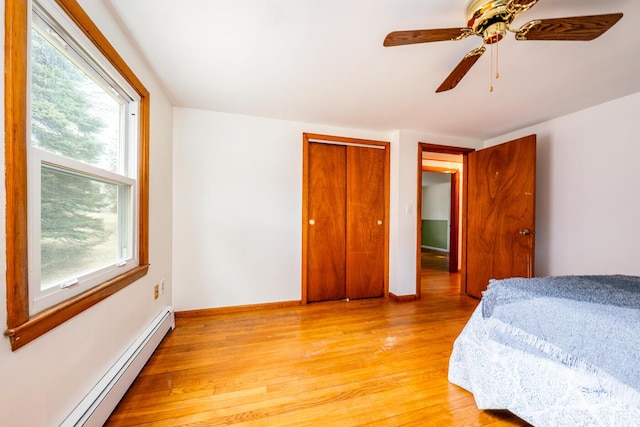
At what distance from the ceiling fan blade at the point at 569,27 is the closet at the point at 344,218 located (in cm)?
185

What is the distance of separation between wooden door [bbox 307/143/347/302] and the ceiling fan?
1.70 m

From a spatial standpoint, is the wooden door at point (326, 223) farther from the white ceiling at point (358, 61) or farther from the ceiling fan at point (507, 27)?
the ceiling fan at point (507, 27)

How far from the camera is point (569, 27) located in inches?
40.6

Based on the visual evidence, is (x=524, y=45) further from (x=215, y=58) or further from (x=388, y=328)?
(x=388, y=328)

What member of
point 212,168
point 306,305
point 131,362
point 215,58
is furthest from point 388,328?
point 215,58

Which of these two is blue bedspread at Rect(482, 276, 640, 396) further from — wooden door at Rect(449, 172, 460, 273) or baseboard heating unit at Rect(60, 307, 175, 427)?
wooden door at Rect(449, 172, 460, 273)

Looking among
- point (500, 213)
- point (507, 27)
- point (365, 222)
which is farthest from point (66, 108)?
point (500, 213)

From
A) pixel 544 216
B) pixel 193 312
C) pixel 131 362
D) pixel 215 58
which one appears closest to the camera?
pixel 131 362

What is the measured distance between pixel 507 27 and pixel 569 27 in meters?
0.26

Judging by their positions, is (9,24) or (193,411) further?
(193,411)

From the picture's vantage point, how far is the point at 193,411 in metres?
1.22

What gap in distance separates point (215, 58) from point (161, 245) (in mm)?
1550

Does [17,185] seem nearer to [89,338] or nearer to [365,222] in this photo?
[89,338]

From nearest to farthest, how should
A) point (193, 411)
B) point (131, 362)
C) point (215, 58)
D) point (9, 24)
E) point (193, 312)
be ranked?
1. point (9, 24)
2. point (193, 411)
3. point (131, 362)
4. point (215, 58)
5. point (193, 312)
